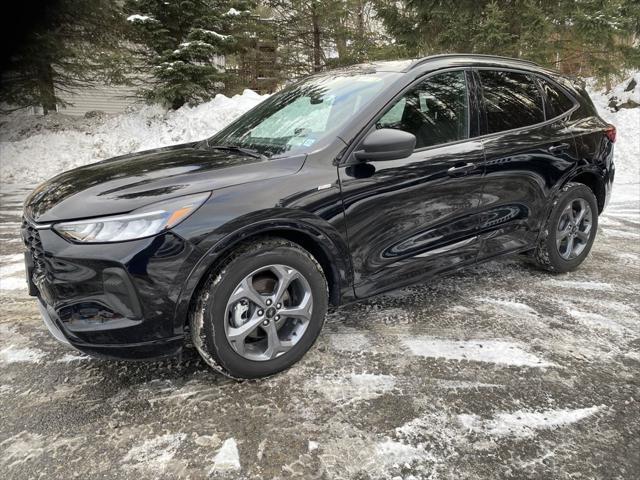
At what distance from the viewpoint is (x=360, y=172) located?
2.65 m

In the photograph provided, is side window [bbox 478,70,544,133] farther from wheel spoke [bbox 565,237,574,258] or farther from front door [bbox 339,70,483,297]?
wheel spoke [bbox 565,237,574,258]

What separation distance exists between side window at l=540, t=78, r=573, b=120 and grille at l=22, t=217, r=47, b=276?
3676 millimetres

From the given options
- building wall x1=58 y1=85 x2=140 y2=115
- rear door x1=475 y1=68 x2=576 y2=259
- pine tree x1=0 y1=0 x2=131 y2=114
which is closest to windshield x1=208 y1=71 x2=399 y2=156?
rear door x1=475 y1=68 x2=576 y2=259

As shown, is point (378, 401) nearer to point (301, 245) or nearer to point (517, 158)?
point (301, 245)

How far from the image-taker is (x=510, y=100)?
11.6ft

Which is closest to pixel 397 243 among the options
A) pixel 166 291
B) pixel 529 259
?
pixel 166 291

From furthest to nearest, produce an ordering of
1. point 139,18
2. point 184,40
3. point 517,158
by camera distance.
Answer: point 184,40
point 139,18
point 517,158

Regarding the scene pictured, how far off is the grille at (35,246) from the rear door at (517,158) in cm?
269

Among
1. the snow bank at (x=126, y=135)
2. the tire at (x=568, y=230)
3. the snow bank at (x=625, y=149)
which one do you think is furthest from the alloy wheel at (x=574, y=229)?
the snow bank at (x=126, y=135)

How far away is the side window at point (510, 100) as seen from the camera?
11.0 feet

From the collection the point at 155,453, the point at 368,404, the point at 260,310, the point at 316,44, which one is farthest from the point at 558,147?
the point at 316,44

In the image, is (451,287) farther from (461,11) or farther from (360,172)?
(461,11)

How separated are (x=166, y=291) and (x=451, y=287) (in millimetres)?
2452

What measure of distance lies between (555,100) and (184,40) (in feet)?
32.6
